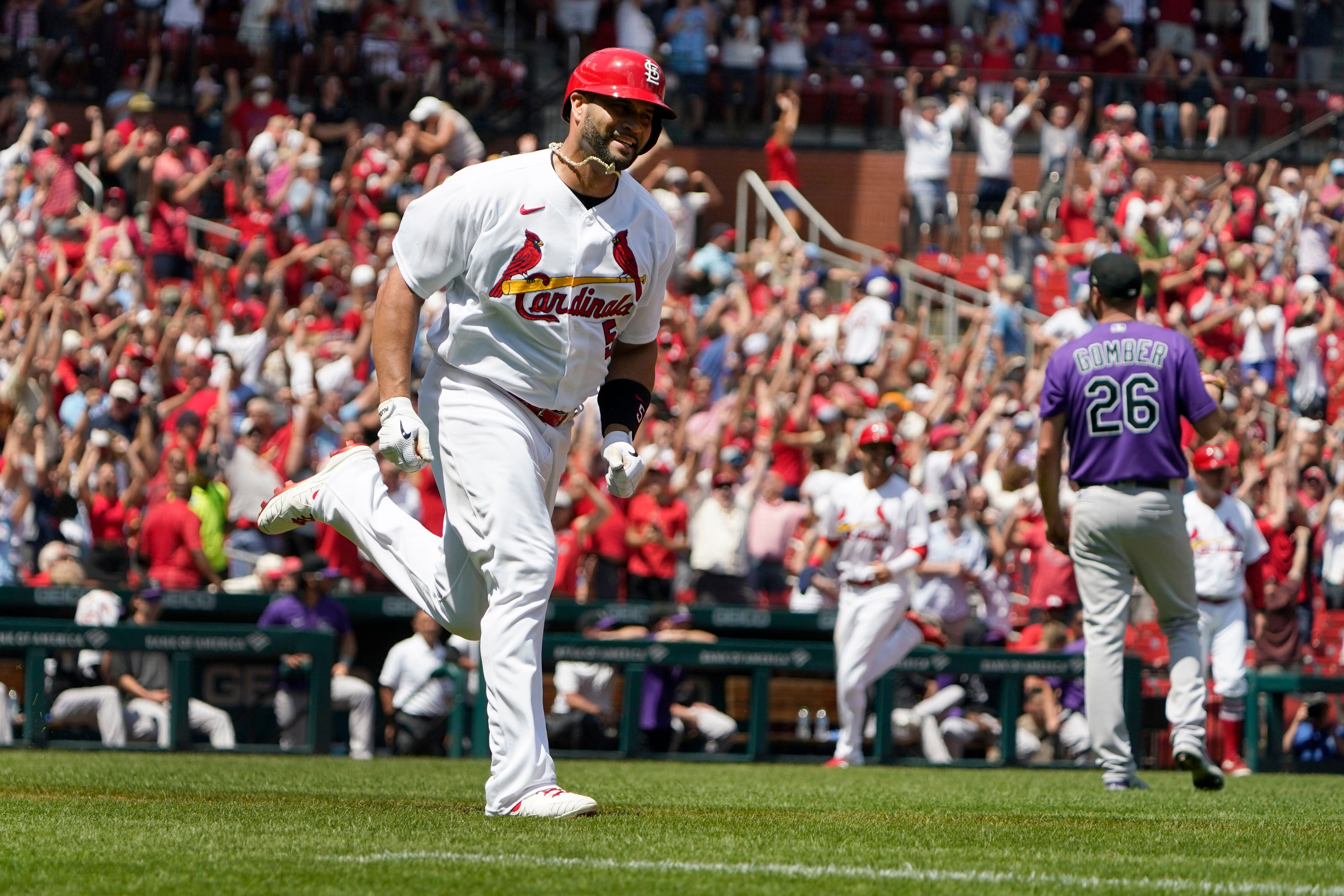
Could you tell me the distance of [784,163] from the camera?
78.1 feet

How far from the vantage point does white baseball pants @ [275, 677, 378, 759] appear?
39.6ft

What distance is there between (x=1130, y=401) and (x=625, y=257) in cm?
289

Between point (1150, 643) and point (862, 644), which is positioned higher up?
point (862, 644)

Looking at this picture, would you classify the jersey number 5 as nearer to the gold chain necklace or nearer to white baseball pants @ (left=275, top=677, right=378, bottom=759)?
the gold chain necklace

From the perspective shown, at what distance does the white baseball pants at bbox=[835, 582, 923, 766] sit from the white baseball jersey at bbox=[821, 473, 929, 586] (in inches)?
5.6

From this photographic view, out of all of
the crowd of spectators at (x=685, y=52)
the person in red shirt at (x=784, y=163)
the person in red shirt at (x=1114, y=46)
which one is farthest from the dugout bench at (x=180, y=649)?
the person in red shirt at (x=1114, y=46)

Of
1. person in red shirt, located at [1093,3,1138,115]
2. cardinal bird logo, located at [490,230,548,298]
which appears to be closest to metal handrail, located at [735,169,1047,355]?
person in red shirt, located at [1093,3,1138,115]

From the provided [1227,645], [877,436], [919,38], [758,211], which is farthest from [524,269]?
[919,38]

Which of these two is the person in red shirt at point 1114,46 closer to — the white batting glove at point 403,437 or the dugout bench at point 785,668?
the dugout bench at point 785,668

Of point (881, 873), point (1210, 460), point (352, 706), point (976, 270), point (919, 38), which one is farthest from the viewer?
point (919, 38)

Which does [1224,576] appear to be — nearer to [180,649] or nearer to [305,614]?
[305,614]

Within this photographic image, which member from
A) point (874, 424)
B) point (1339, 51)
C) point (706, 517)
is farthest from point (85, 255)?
point (1339, 51)

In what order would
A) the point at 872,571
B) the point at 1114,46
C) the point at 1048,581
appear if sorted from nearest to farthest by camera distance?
the point at 872,571 → the point at 1048,581 → the point at 1114,46

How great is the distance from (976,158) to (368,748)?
1418 centimetres
